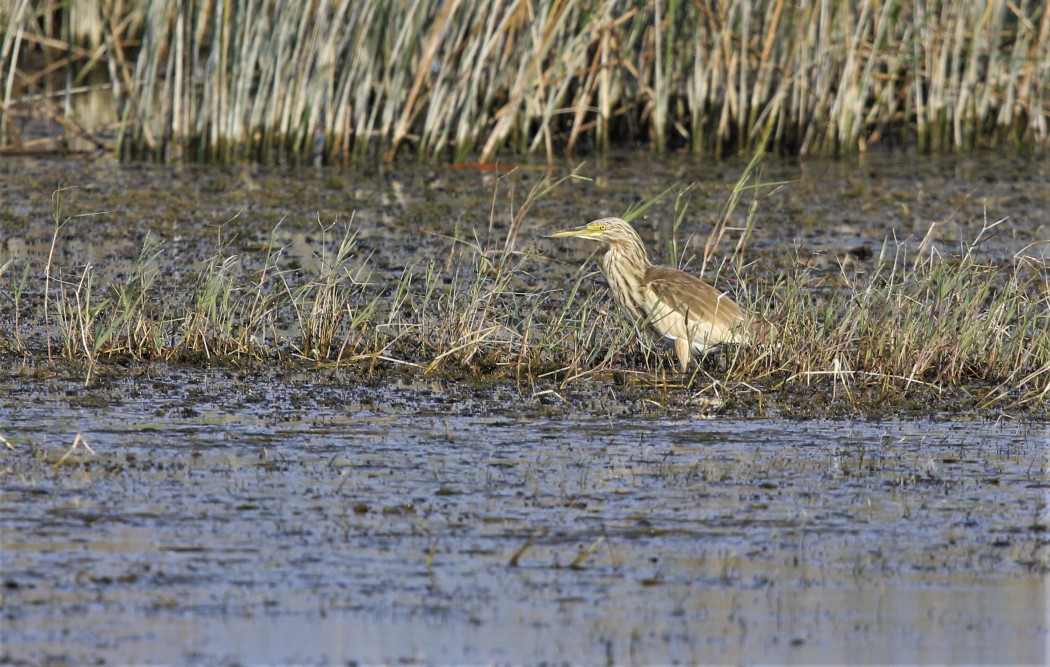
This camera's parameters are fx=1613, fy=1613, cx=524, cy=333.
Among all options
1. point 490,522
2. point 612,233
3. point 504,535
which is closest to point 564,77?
point 612,233

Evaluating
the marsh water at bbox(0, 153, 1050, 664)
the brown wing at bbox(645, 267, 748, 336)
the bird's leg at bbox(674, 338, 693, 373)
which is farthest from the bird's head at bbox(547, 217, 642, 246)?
the marsh water at bbox(0, 153, 1050, 664)

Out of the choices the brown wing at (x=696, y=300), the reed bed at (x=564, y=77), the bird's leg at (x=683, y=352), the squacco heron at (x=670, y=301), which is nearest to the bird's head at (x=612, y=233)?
the squacco heron at (x=670, y=301)

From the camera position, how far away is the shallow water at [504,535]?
3.65 meters

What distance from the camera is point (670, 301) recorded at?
22.0 ft

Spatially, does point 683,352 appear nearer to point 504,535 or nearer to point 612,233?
point 612,233

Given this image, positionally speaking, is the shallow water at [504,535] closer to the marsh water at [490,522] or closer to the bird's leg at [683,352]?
the marsh water at [490,522]

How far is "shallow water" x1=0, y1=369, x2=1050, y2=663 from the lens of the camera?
3654mm

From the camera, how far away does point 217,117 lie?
11.9m

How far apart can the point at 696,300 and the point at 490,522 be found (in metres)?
2.43

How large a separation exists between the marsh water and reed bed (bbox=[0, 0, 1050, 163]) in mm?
4535

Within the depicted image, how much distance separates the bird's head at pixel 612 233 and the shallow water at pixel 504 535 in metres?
1.47

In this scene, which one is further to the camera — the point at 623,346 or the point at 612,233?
the point at 612,233

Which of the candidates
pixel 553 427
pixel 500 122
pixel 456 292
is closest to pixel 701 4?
pixel 500 122

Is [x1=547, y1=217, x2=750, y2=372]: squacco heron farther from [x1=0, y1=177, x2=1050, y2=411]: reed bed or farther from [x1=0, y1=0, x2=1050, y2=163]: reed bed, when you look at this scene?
[x1=0, y1=0, x2=1050, y2=163]: reed bed
